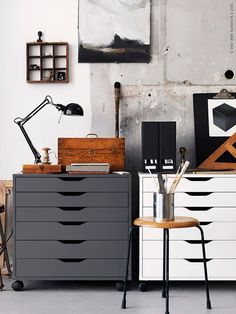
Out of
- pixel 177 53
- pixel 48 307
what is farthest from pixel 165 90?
pixel 48 307

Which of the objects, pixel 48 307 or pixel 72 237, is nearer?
pixel 48 307

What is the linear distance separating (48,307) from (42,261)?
45cm

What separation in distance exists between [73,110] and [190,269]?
1.30 meters

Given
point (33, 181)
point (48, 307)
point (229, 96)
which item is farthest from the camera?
point (229, 96)

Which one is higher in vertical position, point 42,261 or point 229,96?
point 229,96

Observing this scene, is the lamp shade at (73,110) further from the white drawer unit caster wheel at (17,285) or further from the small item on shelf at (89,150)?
the white drawer unit caster wheel at (17,285)

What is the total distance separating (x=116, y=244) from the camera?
4.14m

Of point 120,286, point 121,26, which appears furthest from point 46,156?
point 121,26

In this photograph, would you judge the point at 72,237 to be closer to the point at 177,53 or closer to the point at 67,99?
the point at 67,99

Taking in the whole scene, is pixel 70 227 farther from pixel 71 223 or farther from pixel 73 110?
pixel 73 110

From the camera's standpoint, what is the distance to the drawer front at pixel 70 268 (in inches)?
163

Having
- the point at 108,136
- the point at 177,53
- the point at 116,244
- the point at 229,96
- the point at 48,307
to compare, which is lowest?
the point at 48,307

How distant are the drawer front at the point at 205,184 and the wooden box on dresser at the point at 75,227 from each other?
0.51 feet

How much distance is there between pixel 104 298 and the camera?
3.98 metres
